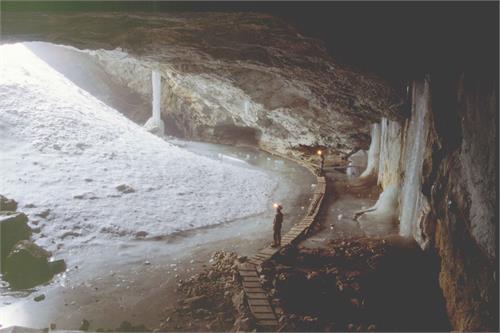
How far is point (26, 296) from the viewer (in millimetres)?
8148

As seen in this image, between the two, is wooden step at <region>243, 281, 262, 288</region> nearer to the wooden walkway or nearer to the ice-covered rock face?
the wooden walkway

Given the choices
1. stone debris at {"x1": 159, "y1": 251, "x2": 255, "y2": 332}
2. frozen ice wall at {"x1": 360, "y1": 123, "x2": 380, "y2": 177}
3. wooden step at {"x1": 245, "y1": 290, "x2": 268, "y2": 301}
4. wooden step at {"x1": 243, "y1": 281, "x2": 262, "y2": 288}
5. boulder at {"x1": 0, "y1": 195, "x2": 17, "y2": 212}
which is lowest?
stone debris at {"x1": 159, "y1": 251, "x2": 255, "y2": 332}

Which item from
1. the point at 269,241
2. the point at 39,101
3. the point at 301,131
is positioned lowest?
the point at 269,241

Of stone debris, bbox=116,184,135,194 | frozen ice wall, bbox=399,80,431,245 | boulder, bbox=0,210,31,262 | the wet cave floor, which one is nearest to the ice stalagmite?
stone debris, bbox=116,184,135,194

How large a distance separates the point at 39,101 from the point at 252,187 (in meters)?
10.9

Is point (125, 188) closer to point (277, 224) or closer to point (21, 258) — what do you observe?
point (21, 258)

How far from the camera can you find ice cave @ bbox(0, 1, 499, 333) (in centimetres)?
557

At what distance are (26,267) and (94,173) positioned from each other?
5995mm

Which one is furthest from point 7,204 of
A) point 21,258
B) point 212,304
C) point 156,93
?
point 156,93

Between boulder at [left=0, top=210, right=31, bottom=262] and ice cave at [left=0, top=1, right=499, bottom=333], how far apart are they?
46mm

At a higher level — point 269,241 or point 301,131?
point 301,131

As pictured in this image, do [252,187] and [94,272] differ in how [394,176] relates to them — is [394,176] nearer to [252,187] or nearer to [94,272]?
[252,187]

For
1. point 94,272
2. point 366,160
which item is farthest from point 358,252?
point 366,160

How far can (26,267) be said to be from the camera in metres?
9.02
